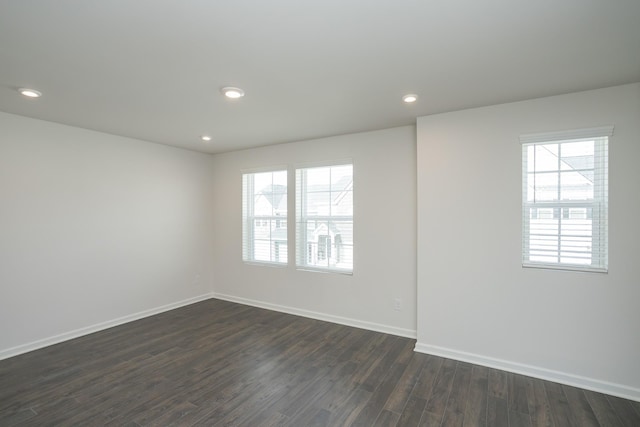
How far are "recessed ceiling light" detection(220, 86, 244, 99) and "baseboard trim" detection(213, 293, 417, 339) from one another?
9.96 ft

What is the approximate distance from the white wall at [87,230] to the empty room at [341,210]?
A: 2 cm

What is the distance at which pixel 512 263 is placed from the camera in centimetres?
296

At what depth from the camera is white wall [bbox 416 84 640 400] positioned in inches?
101

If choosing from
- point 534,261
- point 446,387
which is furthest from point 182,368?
point 534,261

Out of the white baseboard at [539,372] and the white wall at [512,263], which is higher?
the white wall at [512,263]

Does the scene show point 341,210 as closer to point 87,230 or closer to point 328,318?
point 328,318

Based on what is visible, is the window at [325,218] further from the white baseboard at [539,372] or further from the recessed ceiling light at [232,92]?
the recessed ceiling light at [232,92]

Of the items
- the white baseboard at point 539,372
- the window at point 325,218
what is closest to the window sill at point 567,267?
the white baseboard at point 539,372

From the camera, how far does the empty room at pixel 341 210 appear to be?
6.26 ft

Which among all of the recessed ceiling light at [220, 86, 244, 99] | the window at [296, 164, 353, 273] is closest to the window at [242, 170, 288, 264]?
the window at [296, 164, 353, 273]

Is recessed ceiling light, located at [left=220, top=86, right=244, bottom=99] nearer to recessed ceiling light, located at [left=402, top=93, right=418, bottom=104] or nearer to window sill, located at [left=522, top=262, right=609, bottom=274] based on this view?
recessed ceiling light, located at [left=402, top=93, right=418, bottom=104]

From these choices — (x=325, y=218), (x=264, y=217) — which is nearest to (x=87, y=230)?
(x=264, y=217)

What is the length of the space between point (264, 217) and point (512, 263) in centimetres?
344

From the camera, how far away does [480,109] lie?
310cm
